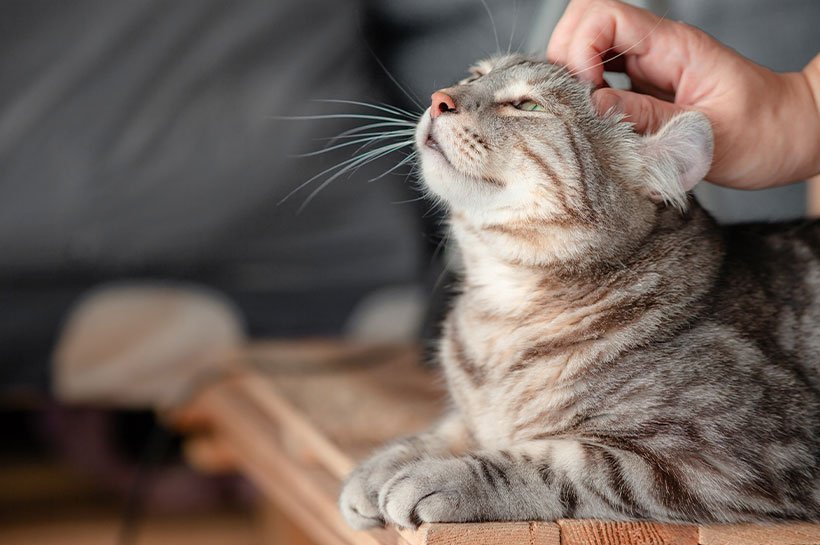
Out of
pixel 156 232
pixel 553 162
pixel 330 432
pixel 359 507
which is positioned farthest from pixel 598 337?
pixel 156 232

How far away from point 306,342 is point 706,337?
4.22 ft

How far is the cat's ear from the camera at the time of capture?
3.04ft

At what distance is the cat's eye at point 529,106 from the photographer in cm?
100

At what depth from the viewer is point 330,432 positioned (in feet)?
4.42

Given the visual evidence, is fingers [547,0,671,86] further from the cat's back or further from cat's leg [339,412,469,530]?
cat's leg [339,412,469,530]

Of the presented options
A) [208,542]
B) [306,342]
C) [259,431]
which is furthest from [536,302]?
[208,542]

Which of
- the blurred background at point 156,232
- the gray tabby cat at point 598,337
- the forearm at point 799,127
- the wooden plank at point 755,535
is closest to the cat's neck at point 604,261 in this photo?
the gray tabby cat at point 598,337

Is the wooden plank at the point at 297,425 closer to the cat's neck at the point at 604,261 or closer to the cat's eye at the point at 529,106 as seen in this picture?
the cat's neck at the point at 604,261

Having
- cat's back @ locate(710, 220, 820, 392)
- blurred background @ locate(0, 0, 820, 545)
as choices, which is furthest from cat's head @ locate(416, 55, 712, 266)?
blurred background @ locate(0, 0, 820, 545)

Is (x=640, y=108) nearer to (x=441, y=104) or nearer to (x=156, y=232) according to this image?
(x=441, y=104)

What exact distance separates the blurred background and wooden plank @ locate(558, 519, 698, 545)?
53.5 inches

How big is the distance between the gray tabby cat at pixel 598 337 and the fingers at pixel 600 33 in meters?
0.02

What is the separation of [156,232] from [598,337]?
181 centimetres

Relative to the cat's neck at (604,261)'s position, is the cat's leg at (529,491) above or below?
below
